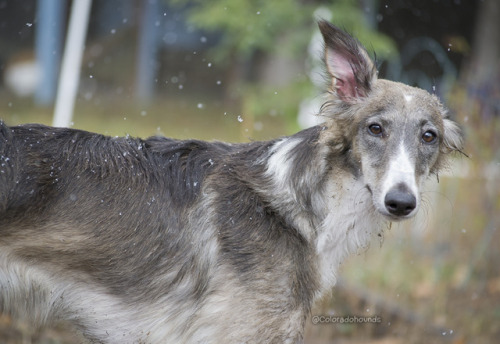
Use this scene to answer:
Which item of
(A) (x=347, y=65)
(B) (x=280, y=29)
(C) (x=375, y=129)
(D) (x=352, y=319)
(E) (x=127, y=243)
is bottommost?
(D) (x=352, y=319)

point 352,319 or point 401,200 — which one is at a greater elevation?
point 401,200

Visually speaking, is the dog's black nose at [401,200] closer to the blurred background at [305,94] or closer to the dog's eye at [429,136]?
the dog's eye at [429,136]

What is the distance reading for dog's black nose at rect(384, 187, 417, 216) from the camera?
10.2 feet

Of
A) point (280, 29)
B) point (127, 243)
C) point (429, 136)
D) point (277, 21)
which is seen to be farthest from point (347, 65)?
point (280, 29)

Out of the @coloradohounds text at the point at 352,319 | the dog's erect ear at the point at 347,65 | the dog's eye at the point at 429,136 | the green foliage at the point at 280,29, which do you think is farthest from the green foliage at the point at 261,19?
the dog's eye at the point at 429,136

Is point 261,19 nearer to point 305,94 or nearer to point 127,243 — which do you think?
point 305,94

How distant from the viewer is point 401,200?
123 inches

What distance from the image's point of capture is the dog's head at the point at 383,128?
10.5ft

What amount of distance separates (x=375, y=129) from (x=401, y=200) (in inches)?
18.2

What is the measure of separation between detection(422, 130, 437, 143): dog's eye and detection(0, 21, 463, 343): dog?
0.02 m

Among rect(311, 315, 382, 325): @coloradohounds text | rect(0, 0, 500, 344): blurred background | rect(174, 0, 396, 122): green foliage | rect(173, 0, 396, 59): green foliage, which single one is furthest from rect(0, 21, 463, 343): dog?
rect(173, 0, 396, 59): green foliage

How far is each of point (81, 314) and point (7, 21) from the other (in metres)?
10.9

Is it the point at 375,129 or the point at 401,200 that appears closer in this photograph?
the point at 401,200

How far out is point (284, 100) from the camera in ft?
27.4
